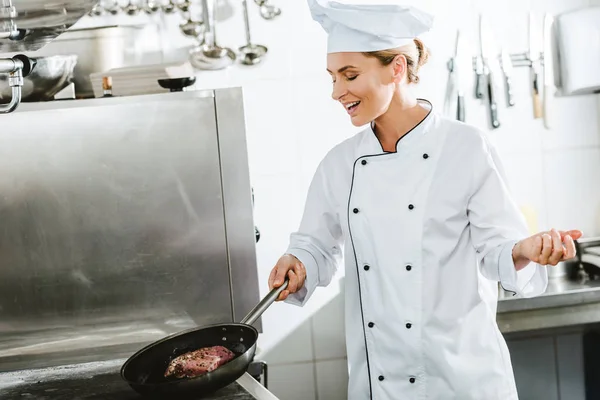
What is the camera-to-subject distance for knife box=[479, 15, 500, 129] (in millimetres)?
2842

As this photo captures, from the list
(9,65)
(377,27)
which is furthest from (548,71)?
(9,65)

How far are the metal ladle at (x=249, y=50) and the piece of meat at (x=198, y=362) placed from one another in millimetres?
1563

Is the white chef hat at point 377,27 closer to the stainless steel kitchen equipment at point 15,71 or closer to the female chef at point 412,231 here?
the female chef at point 412,231

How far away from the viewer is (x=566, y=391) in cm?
290

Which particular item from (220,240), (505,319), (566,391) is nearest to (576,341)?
(566,391)

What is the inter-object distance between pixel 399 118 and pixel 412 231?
0.30 metres

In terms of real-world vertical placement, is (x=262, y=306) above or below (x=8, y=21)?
below

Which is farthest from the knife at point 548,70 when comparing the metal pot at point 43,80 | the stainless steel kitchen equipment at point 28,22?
the stainless steel kitchen equipment at point 28,22

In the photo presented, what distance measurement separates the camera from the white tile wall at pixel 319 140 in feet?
9.17

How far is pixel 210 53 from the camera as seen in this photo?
2707mm

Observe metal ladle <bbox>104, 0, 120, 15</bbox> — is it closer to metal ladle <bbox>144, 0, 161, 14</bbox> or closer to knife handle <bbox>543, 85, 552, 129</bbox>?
metal ladle <bbox>144, 0, 161, 14</bbox>

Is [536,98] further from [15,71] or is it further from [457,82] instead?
[15,71]

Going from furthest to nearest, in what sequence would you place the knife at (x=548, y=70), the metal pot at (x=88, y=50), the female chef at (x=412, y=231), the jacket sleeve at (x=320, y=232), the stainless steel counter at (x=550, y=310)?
the knife at (x=548, y=70) < the metal pot at (x=88, y=50) < the stainless steel counter at (x=550, y=310) < the jacket sleeve at (x=320, y=232) < the female chef at (x=412, y=231)

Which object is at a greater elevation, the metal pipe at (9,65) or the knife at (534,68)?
the metal pipe at (9,65)
